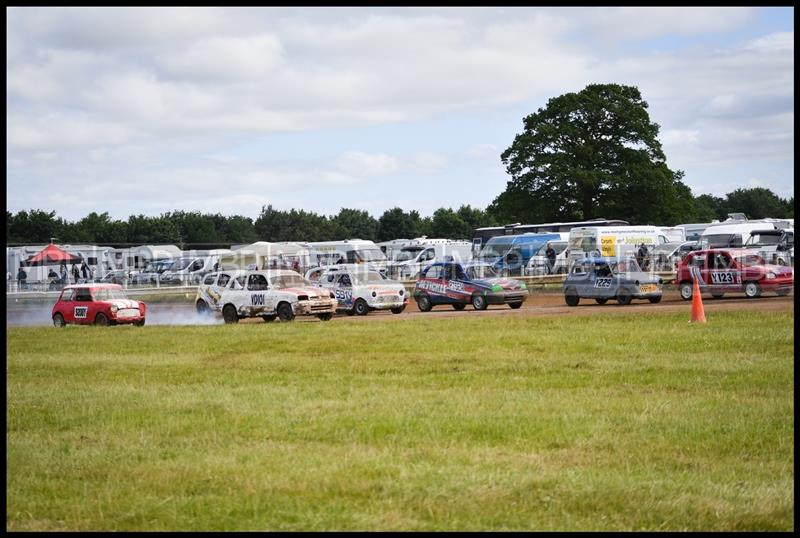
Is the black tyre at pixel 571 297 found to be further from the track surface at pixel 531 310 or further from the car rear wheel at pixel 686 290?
the car rear wheel at pixel 686 290

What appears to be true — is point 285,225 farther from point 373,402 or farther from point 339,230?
point 373,402

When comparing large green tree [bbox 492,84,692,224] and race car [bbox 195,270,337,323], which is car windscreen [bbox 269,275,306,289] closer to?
race car [bbox 195,270,337,323]

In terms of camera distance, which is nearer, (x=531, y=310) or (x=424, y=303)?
(x=531, y=310)

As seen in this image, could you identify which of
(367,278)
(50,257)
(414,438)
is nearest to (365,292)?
(367,278)

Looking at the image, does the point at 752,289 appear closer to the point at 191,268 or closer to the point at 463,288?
the point at 463,288

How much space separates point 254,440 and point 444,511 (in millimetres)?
3332

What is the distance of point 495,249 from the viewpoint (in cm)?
5847

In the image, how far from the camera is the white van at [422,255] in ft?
182

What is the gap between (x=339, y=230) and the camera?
111625 millimetres

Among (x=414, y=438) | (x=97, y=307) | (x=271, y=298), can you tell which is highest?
(x=271, y=298)

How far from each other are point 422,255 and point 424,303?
76.6ft

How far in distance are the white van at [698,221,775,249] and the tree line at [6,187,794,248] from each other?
18047 millimetres

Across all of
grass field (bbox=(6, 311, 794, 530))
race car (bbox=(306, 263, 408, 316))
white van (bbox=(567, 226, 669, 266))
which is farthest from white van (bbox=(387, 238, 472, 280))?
grass field (bbox=(6, 311, 794, 530))

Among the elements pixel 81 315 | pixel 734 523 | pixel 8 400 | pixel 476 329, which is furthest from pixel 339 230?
pixel 734 523
